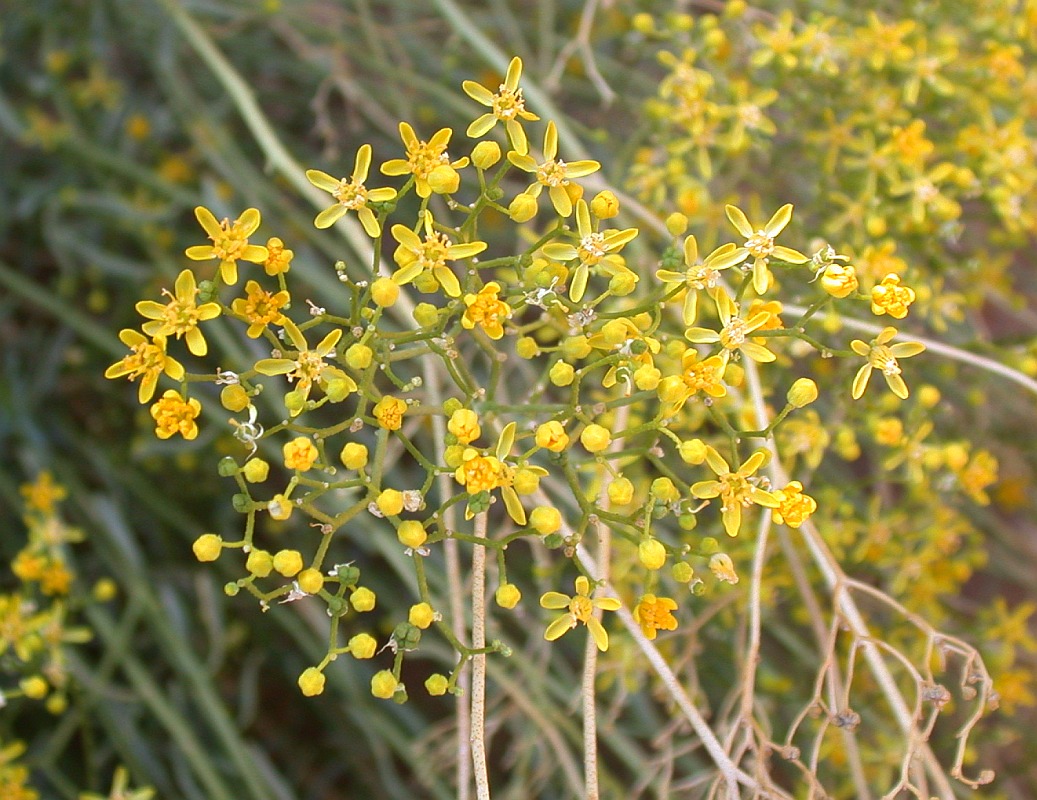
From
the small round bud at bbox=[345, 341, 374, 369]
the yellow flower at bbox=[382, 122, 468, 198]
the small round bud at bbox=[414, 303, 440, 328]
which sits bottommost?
the small round bud at bbox=[414, 303, 440, 328]

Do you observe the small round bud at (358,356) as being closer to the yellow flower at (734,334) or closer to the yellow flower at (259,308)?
the yellow flower at (259,308)

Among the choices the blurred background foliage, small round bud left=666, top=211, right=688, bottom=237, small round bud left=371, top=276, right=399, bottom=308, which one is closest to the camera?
small round bud left=371, top=276, right=399, bottom=308

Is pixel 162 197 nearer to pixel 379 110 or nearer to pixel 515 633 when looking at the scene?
pixel 379 110

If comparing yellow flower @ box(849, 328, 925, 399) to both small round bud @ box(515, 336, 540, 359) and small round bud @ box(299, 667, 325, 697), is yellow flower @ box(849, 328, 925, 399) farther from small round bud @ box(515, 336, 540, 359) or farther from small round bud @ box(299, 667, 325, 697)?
small round bud @ box(299, 667, 325, 697)

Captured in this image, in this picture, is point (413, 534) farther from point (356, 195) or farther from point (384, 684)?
point (356, 195)

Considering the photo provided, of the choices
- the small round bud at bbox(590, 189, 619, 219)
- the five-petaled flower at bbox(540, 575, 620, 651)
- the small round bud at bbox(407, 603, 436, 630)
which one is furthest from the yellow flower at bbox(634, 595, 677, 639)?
the small round bud at bbox(590, 189, 619, 219)

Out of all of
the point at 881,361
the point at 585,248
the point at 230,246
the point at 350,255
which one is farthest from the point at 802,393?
the point at 350,255

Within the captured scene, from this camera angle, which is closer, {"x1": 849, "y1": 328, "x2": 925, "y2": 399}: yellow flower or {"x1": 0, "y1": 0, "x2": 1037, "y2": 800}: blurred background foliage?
{"x1": 849, "y1": 328, "x2": 925, "y2": 399}: yellow flower
